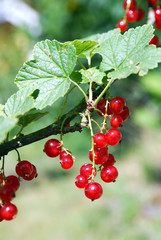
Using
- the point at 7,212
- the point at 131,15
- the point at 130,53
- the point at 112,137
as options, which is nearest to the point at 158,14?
the point at 131,15

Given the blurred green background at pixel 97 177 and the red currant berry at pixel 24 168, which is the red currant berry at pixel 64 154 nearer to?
the red currant berry at pixel 24 168

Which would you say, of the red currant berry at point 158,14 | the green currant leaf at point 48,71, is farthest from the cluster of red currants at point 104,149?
the red currant berry at point 158,14

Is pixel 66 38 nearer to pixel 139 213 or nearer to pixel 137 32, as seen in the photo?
pixel 139 213

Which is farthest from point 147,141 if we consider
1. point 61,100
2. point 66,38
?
point 66,38

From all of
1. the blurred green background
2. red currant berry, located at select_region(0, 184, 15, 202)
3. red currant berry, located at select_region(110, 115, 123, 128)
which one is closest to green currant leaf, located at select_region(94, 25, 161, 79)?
red currant berry, located at select_region(110, 115, 123, 128)

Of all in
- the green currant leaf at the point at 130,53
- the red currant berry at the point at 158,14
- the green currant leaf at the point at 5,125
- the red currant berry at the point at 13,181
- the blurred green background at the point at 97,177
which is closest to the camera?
the green currant leaf at the point at 5,125

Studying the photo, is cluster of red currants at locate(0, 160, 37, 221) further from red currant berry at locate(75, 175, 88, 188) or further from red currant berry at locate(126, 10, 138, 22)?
red currant berry at locate(126, 10, 138, 22)

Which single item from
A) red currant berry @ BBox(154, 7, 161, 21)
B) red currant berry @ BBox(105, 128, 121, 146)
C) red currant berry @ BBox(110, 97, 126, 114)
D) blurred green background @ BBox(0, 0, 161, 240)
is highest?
blurred green background @ BBox(0, 0, 161, 240)
